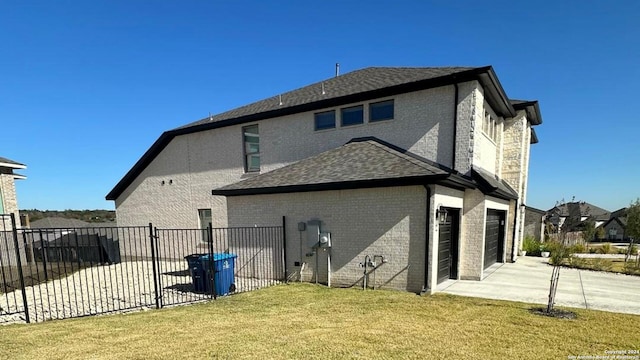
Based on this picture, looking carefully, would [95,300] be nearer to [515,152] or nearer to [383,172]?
[383,172]

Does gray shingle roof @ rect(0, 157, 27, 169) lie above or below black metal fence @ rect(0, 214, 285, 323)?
above

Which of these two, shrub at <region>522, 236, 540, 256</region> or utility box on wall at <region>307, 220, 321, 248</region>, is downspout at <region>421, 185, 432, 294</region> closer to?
utility box on wall at <region>307, 220, 321, 248</region>

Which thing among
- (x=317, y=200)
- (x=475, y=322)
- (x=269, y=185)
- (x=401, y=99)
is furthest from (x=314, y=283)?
(x=401, y=99)

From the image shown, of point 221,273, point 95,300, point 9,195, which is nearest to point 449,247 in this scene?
point 221,273

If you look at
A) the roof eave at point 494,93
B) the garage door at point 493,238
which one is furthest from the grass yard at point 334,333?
the roof eave at point 494,93

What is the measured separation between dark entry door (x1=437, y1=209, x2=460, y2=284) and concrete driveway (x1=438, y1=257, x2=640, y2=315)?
14.3 inches

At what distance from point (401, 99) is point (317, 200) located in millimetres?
4891

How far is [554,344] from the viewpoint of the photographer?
448 cm

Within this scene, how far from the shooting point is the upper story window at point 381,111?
10785 mm

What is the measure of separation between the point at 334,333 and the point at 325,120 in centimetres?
905

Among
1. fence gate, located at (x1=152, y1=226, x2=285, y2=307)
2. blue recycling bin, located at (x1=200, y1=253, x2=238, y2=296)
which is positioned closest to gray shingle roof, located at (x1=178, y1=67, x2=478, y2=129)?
fence gate, located at (x1=152, y1=226, x2=285, y2=307)

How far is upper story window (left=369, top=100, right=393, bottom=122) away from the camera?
35.4ft

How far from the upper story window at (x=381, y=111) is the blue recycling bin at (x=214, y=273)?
24.2 ft

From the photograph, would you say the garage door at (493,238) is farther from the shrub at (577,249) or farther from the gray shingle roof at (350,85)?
the gray shingle roof at (350,85)
